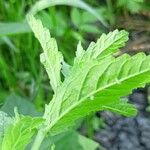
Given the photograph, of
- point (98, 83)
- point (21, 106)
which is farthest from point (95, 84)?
point (21, 106)

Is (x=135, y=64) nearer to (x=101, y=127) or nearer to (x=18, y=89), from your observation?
(x=18, y=89)

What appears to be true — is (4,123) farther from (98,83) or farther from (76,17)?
(76,17)

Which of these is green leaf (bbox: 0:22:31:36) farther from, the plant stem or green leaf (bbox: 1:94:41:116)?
the plant stem

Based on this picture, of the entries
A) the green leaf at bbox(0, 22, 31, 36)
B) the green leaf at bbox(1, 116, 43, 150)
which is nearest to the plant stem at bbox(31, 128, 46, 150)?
the green leaf at bbox(1, 116, 43, 150)

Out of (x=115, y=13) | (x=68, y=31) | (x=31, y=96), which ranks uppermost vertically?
(x=115, y=13)

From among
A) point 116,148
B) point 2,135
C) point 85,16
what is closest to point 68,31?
point 85,16
